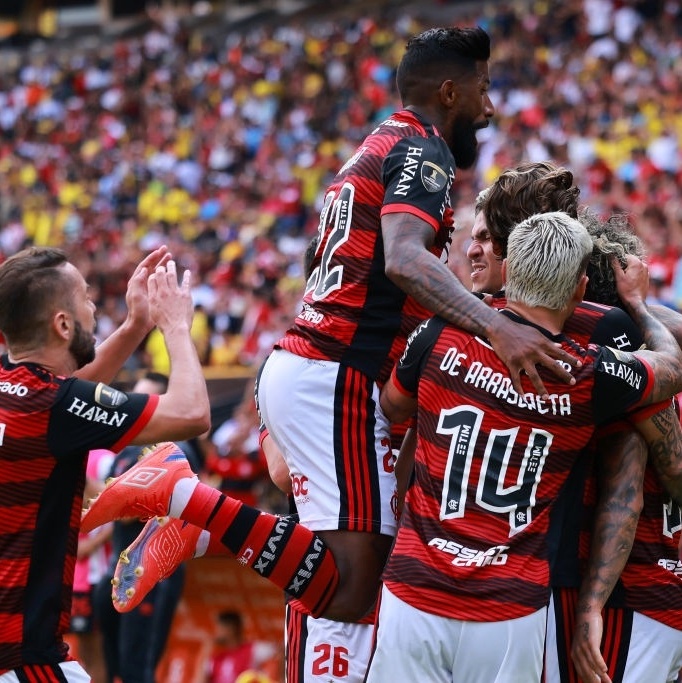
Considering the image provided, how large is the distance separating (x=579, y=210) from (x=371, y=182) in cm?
82

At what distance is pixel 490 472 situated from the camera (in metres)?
4.17

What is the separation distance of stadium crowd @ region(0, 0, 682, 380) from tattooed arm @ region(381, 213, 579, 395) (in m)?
7.60

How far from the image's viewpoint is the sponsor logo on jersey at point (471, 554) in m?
4.14

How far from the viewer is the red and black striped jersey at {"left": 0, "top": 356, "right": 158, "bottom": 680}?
13.8 ft

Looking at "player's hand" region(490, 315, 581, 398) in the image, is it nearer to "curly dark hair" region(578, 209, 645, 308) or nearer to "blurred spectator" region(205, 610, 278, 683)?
"curly dark hair" region(578, 209, 645, 308)

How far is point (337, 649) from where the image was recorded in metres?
4.70

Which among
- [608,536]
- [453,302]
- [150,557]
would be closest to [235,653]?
[150,557]

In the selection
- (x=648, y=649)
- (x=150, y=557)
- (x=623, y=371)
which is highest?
(x=623, y=371)

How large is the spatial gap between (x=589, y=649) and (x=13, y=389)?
207 cm

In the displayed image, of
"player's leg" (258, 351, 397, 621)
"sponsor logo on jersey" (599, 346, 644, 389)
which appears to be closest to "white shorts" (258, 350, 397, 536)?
"player's leg" (258, 351, 397, 621)

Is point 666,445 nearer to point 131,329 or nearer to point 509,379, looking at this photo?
point 509,379

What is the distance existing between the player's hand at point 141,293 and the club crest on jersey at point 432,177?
1.06m

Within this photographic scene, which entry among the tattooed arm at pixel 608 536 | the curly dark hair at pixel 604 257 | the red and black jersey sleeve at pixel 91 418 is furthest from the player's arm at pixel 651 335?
the red and black jersey sleeve at pixel 91 418

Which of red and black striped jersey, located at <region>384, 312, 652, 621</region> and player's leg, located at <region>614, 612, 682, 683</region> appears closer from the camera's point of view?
red and black striped jersey, located at <region>384, 312, 652, 621</region>
